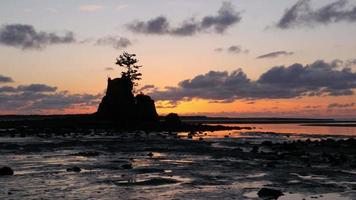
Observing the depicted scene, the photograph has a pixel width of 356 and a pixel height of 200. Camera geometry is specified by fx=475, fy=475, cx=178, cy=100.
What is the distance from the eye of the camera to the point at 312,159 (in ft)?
133

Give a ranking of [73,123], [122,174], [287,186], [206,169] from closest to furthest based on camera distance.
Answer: [287,186] → [122,174] → [206,169] → [73,123]

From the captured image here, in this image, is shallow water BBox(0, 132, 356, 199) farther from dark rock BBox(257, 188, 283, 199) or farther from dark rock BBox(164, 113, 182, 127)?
dark rock BBox(164, 113, 182, 127)

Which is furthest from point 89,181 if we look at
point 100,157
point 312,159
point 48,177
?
point 312,159

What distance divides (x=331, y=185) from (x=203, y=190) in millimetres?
7114

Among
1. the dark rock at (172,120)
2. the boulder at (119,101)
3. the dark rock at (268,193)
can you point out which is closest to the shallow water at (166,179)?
the dark rock at (268,193)

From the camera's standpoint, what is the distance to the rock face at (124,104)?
366 feet

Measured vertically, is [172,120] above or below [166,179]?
above

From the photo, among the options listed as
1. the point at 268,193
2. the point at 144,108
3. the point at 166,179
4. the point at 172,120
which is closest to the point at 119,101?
the point at 144,108

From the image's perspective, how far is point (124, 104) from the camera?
112 metres

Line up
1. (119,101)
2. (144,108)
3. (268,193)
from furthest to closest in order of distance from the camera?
(144,108), (119,101), (268,193)

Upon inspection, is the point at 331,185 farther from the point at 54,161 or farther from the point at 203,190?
the point at 54,161

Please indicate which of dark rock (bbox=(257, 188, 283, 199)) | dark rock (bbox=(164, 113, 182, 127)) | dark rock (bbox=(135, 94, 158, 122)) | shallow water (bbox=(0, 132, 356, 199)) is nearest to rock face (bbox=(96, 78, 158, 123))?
dark rock (bbox=(135, 94, 158, 122))

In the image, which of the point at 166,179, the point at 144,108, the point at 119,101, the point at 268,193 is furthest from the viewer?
the point at 144,108

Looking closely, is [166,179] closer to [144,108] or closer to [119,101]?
[119,101]
